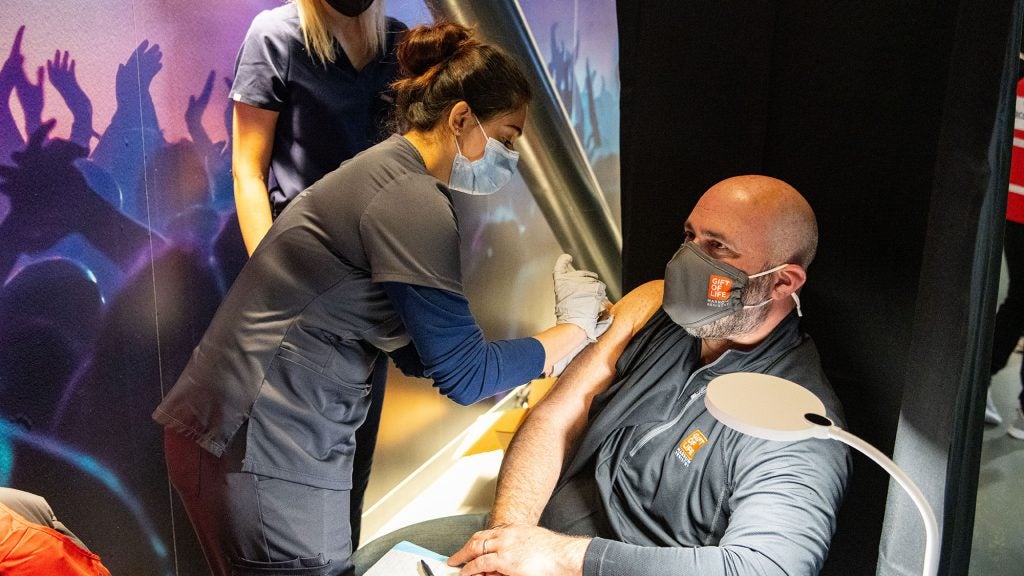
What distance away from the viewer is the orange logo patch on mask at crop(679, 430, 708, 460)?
1.62 metres

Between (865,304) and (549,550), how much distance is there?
96 cm

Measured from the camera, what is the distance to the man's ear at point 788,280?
1.68 metres

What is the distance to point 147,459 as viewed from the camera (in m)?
1.72

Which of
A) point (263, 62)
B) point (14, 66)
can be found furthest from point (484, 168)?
point (14, 66)

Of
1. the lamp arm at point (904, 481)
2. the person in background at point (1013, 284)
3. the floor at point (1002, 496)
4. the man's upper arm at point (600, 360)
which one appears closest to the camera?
the lamp arm at point (904, 481)

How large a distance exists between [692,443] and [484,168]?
756mm

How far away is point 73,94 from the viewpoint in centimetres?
140

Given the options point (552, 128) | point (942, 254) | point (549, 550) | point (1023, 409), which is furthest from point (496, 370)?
point (1023, 409)

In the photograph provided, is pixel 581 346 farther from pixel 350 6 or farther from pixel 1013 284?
pixel 1013 284

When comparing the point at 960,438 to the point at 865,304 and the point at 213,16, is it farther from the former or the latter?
the point at 213,16

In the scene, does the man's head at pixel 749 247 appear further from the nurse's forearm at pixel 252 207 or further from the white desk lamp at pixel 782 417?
the nurse's forearm at pixel 252 207

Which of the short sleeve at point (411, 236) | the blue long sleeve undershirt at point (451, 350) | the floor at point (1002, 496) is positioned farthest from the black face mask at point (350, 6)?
the floor at point (1002, 496)

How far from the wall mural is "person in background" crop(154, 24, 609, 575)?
0.21 m

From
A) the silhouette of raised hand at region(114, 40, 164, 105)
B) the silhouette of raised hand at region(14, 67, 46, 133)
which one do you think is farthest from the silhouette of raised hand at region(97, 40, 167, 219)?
the silhouette of raised hand at region(14, 67, 46, 133)
